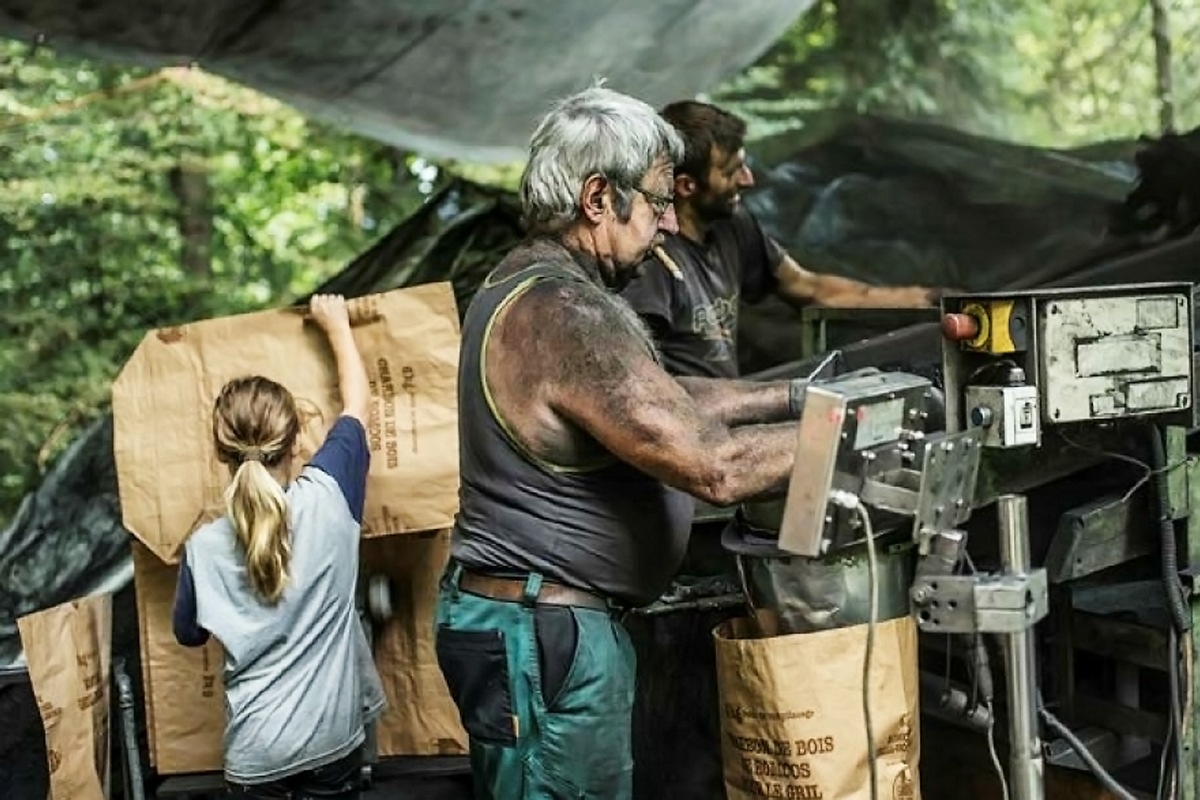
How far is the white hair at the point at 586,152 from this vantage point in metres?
1.99

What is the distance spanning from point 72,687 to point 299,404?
26.3 inches

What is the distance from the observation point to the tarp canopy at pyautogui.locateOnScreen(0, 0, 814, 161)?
3453 mm

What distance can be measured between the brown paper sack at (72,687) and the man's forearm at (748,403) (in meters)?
1.24

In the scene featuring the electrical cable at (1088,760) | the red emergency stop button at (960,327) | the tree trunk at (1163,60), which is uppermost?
the tree trunk at (1163,60)

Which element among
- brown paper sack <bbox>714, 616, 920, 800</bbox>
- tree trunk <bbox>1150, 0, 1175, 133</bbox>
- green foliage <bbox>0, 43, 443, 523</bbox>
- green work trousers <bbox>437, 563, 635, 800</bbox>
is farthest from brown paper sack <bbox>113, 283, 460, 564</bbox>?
tree trunk <bbox>1150, 0, 1175, 133</bbox>

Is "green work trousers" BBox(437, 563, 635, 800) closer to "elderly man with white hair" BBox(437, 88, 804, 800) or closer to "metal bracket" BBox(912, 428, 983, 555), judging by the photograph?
"elderly man with white hair" BBox(437, 88, 804, 800)

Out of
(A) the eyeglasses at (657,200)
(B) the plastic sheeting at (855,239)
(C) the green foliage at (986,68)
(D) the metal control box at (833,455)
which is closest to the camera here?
(D) the metal control box at (833,455)

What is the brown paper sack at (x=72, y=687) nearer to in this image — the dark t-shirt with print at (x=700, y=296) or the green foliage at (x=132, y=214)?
the dark t-shirt with print at (x=700, y=296)

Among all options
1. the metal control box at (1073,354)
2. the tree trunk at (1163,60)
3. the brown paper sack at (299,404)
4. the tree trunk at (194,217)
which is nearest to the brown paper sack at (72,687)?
the brown paper sack at (299,404)

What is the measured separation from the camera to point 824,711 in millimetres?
1957

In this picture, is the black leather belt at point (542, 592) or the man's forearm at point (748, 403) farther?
the man's forearm at point (748, 403)

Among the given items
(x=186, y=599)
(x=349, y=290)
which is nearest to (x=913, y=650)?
(x=186, y=599)

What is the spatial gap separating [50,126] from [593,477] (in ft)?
17.1

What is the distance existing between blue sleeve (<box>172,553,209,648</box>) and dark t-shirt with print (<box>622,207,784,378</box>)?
3.69 feet
